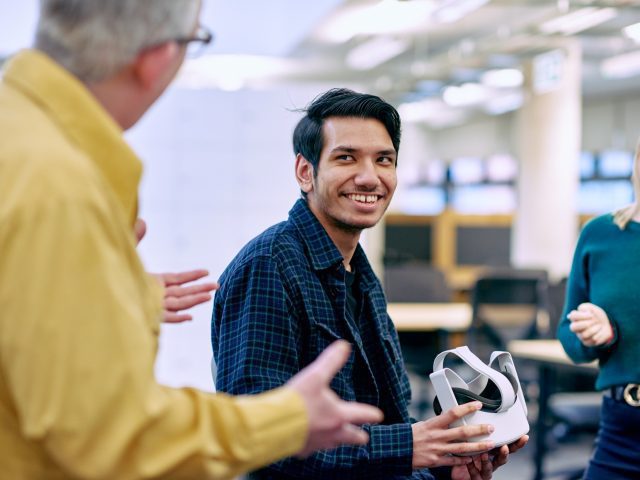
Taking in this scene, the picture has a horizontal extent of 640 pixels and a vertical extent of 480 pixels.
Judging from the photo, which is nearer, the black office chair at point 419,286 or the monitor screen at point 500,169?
the black office chair at point 419,286

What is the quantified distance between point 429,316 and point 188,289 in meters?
4.63

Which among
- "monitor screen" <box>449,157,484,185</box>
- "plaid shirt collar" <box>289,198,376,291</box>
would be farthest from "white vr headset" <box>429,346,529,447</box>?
"monitor screen" <box>449,157,484,185</box>

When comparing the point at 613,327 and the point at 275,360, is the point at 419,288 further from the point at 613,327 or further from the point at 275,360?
the point at 275,360

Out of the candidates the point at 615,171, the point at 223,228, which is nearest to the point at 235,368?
the point at 223,228

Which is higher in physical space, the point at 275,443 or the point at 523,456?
the point at 275,443

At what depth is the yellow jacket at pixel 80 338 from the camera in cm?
84

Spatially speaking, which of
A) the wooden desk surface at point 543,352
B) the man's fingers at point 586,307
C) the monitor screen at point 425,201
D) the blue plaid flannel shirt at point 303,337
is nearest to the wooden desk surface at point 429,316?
the wooden desk surface at point 543,352

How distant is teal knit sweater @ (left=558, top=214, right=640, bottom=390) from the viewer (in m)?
2.36

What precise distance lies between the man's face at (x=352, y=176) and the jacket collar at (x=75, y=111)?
0.93 meters

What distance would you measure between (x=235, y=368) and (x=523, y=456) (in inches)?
178

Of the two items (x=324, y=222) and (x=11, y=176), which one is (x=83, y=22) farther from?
(x=324, y=222)

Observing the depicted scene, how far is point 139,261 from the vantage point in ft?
3.18

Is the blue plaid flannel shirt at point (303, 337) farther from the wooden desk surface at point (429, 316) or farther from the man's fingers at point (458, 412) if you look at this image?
the wooden desk surface at point (429, 316)

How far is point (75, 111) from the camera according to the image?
932 mm
